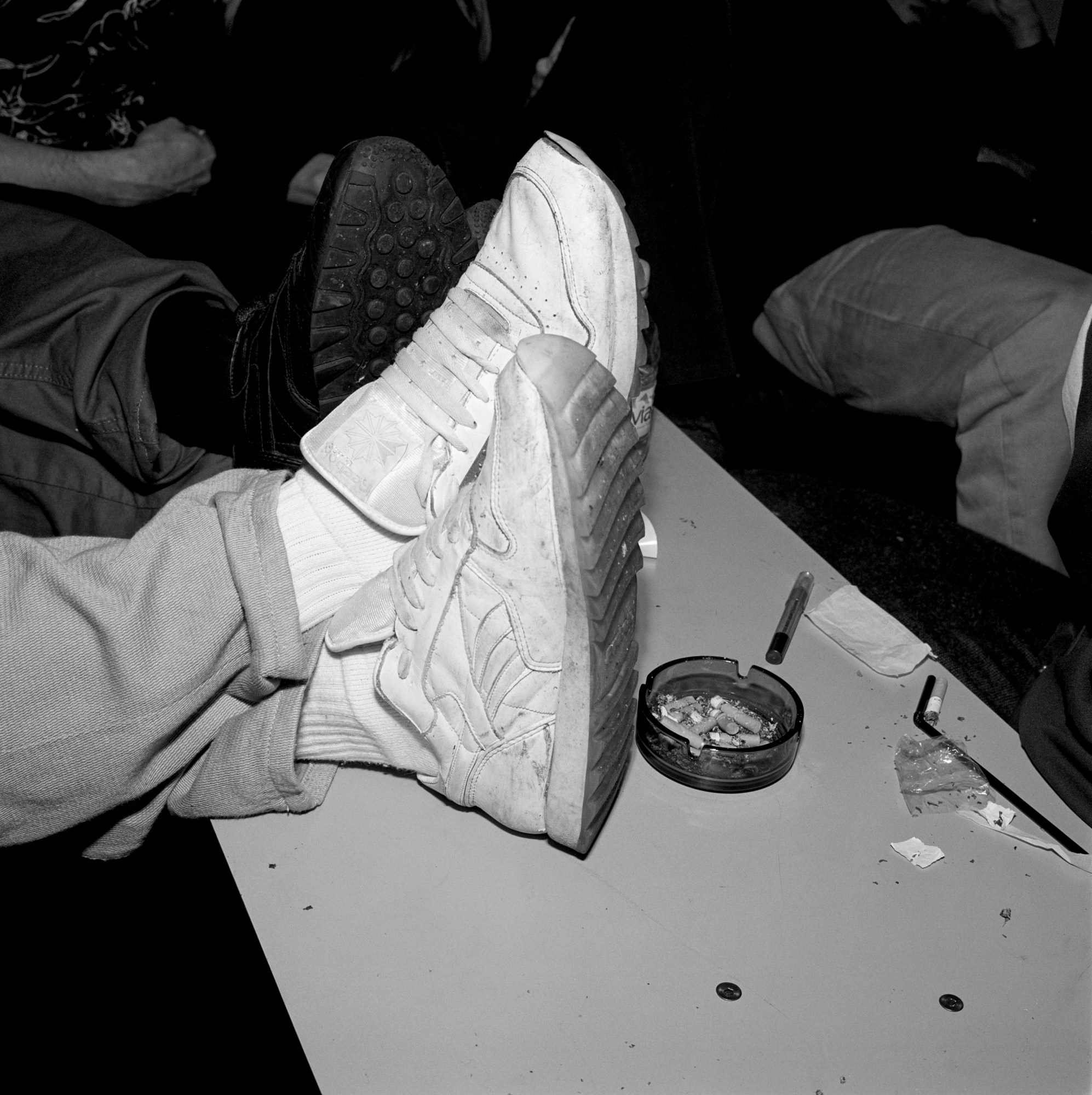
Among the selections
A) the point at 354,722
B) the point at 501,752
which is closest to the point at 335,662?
the point at 354,722

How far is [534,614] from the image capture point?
0.61m

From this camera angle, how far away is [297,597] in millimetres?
696

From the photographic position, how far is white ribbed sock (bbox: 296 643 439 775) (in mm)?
688

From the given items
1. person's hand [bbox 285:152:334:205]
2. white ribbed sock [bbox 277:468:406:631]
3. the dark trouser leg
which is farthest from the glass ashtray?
person's hand [bbox 285:152:334:205]

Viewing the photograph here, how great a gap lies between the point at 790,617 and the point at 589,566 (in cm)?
33

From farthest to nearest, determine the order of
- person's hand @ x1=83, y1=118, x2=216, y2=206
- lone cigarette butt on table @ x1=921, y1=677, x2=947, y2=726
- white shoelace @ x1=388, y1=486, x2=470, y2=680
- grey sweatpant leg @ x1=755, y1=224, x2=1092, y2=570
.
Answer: person's hand @ x1=83, y1=118, x2=216, y2=206 < grey sweatpant leg @ x1=755, y1=224, x2=1092, y2=570 < lone cigarette butt on table @ x1=921, y1=677, x2=947, y2=726 < white shoelace @ x1=388, y1=486, x2=470, y2=680

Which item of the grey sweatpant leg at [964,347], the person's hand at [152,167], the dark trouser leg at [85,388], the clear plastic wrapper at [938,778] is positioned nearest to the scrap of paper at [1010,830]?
the clear plastic wrapper at [938,778]

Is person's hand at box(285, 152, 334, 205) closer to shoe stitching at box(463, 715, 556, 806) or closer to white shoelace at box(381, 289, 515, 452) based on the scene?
white shoelace at box(381, 289, 515, 452)

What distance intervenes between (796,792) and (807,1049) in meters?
0.19

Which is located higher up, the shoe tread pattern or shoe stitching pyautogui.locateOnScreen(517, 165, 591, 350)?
shoe stitching pyautogui.locateOnScreen(517, 165, 591, 350)

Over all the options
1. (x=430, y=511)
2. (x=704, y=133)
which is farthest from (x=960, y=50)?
(x=430, y=511)

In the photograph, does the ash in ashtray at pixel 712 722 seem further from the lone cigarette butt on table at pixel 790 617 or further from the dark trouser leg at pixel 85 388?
the dark trouser leg at pixel 85 388

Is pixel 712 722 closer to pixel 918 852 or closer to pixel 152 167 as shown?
pixel 918 852

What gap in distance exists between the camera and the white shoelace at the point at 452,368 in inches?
28.5
